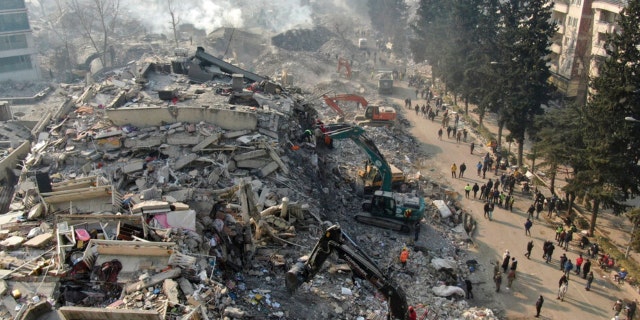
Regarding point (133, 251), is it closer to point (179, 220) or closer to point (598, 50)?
point (179, 220)

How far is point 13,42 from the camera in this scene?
46.4 m

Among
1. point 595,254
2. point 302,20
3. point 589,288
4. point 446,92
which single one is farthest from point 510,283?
point 302,20

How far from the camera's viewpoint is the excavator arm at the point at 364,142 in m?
20.5

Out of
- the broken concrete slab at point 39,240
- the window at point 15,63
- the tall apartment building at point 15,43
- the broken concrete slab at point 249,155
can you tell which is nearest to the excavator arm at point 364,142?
the broken concrete slab at point 249,155

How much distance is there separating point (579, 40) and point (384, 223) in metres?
30.5

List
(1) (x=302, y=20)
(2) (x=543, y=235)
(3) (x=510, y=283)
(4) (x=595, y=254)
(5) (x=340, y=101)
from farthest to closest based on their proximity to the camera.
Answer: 1. (1) (x=302, y=20)
2. (5) (x=340, y=101)
3. (2) (x=543, y=235)
4. (4) (x=595, y=254)
5. (3) (x=510, y=283)

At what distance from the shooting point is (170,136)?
762 inches

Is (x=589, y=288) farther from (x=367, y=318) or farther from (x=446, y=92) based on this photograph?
(x=446, y=92)

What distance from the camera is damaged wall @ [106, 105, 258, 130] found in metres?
20.2

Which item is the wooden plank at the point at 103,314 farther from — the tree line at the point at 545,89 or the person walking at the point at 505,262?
the tree line at the point at 545,89

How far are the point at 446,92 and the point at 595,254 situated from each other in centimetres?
2785

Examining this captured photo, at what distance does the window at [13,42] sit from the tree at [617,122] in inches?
1785

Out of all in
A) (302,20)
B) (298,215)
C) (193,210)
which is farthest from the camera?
(302,20)

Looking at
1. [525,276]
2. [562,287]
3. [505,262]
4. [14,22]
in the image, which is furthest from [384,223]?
[14,22]
